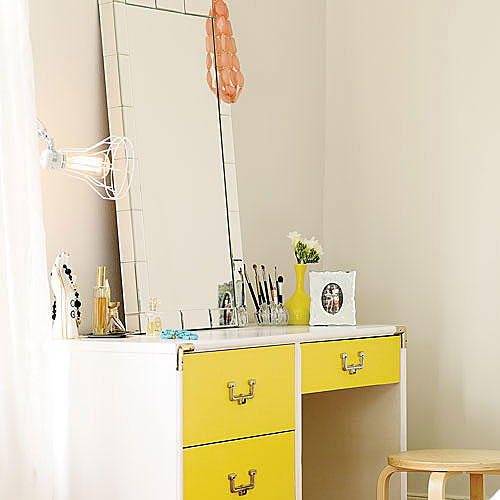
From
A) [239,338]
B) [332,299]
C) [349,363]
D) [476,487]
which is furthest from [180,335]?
[476,487]

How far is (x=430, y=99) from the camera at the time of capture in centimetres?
367

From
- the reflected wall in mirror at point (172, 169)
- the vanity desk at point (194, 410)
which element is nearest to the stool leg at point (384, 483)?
Result: the vanity desk at point (194, 410)

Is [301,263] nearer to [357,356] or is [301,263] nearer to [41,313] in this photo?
[357,356]

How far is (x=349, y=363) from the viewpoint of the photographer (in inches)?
119

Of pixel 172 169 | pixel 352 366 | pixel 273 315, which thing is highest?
pixel 172 169

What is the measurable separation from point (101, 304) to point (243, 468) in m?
0.58

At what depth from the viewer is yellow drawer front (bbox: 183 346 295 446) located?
2.45 m

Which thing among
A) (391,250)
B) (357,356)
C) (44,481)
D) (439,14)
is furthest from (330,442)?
(439,14)

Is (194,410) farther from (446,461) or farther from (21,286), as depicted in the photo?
(446,461)

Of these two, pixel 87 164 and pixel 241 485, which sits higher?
pixel 87 164

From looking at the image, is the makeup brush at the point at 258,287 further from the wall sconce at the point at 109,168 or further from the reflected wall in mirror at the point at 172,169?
the wall sconce at the point at 109,168

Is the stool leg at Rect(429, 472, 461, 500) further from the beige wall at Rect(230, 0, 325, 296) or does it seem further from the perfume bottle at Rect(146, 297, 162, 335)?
the beige wall at Rect(230, 0, 325, 296)

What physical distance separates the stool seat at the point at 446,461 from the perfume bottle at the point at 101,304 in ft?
2.98

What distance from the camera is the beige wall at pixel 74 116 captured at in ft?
9.04
